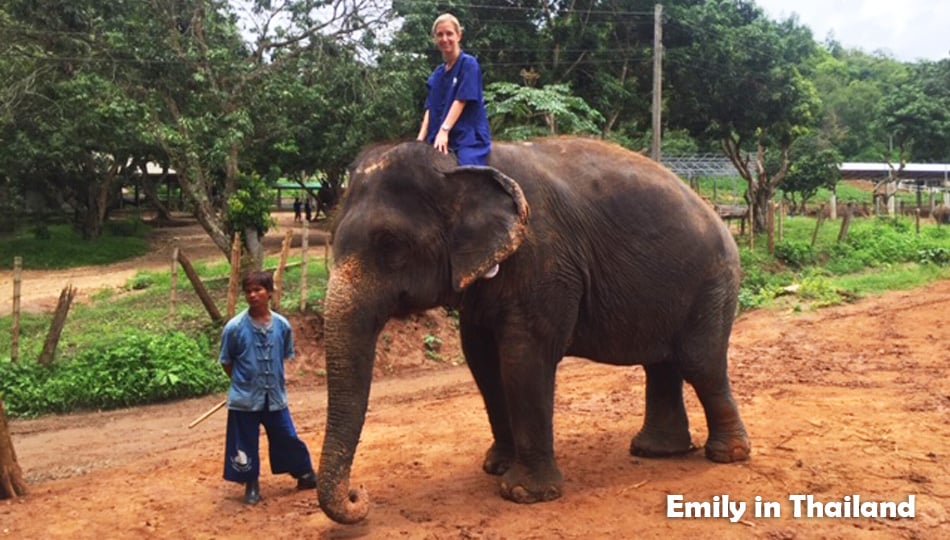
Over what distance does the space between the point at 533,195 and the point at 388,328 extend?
8689 mm

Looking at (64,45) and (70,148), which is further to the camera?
(70,148)

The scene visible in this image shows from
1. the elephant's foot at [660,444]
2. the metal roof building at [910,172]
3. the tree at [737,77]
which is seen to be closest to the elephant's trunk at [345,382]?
the elephant's foot at [660,444]

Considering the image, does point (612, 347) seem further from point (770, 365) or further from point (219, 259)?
point (219, 259)

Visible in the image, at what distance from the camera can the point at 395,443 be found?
7145mm

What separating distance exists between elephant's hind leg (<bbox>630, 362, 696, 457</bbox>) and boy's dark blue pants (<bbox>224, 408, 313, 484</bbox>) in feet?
8.49

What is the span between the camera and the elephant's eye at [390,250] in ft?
15.7

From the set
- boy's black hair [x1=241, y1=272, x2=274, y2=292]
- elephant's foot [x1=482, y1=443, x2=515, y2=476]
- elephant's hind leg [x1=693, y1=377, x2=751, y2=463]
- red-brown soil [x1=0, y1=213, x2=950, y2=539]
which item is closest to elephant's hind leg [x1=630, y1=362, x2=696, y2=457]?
red-brown soil [x1=0, y1=213, x2=950, y2=539]

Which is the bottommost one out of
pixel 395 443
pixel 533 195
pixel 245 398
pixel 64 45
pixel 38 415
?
pixel 38 415

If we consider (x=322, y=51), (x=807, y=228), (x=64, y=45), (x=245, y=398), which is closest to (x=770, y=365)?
(x=245, y=398)

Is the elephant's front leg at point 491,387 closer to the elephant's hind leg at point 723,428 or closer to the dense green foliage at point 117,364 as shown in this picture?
the elephant's hind leg at point 723,428

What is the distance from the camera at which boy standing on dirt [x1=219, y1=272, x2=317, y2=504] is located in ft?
18.4

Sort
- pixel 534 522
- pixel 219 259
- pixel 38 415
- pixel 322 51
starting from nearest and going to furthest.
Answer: pixel 534 522 → pixel 38 415 → pixel 322 51 → pixel 219 259

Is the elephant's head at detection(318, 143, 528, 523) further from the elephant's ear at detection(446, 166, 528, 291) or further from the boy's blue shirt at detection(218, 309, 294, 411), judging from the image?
the boy's blue shirt at detection(218, 309, 294, 411)

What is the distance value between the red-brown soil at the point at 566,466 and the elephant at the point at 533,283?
1.26 ft
